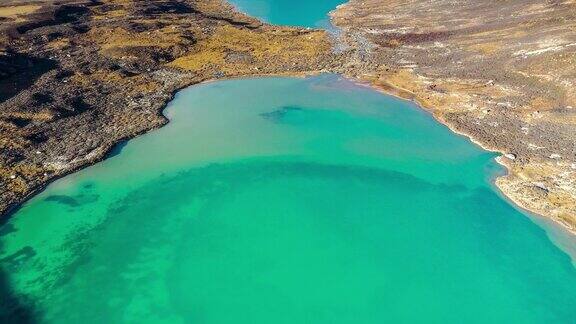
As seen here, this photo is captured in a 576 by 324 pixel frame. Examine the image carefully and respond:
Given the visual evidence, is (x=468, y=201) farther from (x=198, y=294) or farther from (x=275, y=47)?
(x=275, y=47)

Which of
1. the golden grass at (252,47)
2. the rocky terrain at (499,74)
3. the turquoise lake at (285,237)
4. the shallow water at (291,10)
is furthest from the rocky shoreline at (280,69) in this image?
the shallow water at (291,10)

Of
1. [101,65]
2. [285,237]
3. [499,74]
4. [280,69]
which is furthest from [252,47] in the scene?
[285,237]

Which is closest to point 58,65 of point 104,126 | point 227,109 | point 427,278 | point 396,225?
point 104,126

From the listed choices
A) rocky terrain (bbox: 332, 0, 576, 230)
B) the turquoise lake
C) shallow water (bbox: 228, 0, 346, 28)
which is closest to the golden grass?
rocky terrain (bbox: 332, 0, 576, 230)

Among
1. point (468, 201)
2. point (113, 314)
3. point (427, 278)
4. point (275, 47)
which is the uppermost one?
point (275, 47)

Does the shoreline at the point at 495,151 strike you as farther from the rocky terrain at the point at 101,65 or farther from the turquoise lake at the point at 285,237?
the rocky terrain at the point at 101,65

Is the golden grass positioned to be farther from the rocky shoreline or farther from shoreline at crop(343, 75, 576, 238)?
shoreline at crop(343, 75, 576, 238)
